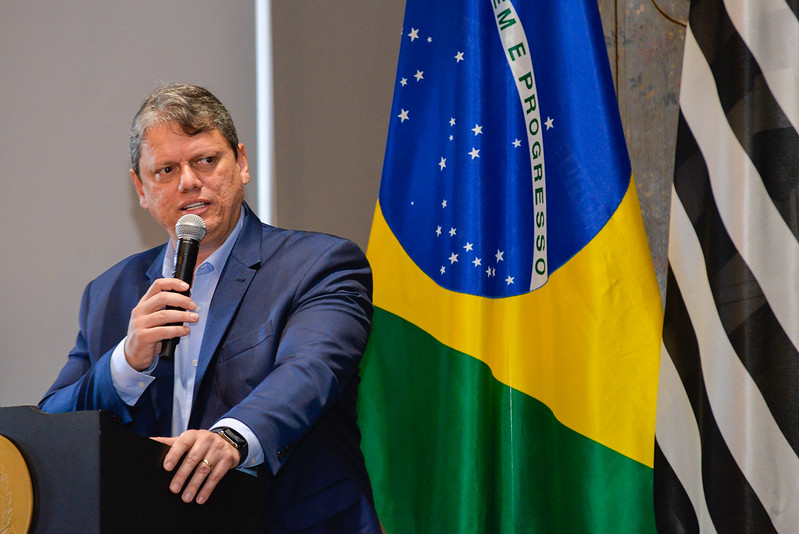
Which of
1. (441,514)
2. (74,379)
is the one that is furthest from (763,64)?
(74,379)

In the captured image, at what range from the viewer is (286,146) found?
3.75 metres

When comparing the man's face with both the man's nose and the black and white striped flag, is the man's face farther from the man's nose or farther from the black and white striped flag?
the black and white striped flag

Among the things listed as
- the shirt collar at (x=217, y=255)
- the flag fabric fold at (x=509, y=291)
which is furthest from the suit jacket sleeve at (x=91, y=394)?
the flag fabric fold at (x=509, y=291)

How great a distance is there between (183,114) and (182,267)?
73cm

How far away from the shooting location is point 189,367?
90.7 inches

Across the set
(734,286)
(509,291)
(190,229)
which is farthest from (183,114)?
(734,286)

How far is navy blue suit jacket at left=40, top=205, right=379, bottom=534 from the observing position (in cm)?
198

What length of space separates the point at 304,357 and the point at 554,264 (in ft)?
3.01

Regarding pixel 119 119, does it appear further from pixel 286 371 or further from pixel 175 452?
pixel 175 452

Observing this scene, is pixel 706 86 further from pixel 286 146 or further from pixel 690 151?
pixel 286 146

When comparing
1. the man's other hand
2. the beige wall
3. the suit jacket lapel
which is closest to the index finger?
the man's other hand

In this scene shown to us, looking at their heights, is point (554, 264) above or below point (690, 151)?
below

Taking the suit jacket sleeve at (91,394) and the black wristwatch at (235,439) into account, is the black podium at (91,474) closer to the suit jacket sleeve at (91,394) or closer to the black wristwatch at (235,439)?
the black wristwatch at (235,439)

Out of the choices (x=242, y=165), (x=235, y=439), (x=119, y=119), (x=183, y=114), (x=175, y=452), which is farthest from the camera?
(x=119, y=119)
